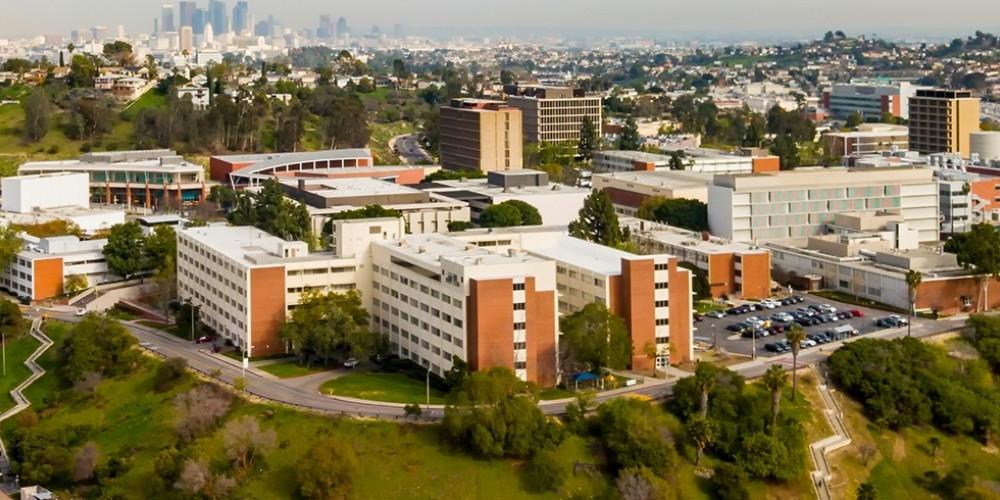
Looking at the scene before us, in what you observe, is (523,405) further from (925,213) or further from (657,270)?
(925,213)

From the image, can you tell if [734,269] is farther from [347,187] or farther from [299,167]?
[299,167]

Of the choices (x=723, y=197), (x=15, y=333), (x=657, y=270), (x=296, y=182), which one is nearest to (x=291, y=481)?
(x=657, y=270)

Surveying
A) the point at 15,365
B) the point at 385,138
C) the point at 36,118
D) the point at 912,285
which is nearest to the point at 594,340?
the point at 912,285

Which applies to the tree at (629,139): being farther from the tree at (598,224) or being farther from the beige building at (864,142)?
the tree at (598,224)

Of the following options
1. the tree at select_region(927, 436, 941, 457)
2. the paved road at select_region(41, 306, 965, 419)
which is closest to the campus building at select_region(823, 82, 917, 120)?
the paved road at select_region(41, 306, 965, 419)

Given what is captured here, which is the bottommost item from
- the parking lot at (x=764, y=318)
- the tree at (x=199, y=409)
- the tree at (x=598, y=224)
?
the tree at (x=199, y=409)

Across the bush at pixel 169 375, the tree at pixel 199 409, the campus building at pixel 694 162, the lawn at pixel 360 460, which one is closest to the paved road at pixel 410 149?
the campus building at pixel 694 162
